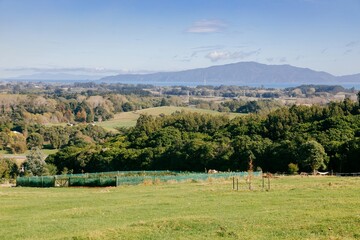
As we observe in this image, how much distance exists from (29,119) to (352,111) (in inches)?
5219

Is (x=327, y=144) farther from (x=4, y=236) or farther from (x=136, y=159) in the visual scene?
(x=4, y=236)

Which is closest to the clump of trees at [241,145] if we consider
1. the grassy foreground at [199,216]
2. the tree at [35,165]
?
the tree at [35,165]

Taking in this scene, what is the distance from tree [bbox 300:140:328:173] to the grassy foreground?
2965cm

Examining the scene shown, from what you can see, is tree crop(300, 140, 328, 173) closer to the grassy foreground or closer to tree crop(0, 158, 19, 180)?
the grassy foreground

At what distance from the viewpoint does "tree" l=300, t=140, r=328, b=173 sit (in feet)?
197

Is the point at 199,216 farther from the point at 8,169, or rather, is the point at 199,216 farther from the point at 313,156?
the point at 8,169

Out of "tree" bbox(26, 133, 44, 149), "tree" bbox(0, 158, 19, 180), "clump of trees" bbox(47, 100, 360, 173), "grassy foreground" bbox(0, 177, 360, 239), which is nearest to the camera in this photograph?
"grassy foreground" bbox(0, 177, 360, 239)

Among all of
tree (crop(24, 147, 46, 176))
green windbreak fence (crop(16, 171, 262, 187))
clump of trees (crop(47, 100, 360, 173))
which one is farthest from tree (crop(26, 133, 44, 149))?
green windbreak fence (crop(16, 171, 262, 187))

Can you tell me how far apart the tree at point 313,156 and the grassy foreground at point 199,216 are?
29.7 metres

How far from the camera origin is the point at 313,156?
59938mm

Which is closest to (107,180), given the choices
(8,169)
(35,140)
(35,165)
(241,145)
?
(241,145)

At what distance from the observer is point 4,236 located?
1900cm

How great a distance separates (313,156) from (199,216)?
42.4m

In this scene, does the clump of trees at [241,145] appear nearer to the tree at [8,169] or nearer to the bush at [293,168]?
the bush at [293,168]
